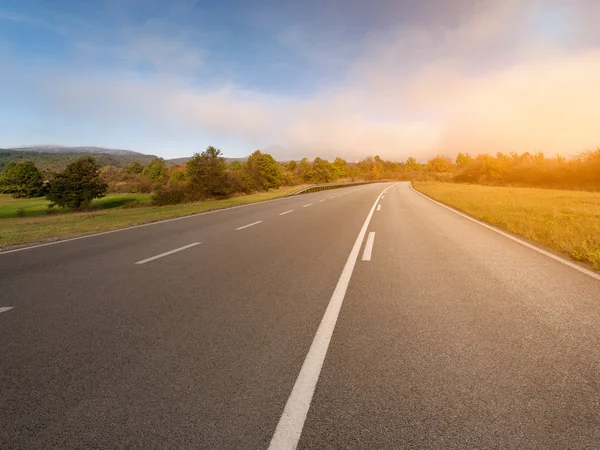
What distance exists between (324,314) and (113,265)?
15.3 ft

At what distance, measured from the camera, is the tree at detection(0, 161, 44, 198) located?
70.1 meters

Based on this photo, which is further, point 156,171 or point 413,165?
point 413,165

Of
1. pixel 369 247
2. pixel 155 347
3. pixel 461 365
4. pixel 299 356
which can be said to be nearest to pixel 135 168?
pixel 369 247

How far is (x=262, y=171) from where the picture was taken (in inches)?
2564

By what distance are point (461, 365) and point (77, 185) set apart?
A: 181ft

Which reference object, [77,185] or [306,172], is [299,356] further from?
[306,172]

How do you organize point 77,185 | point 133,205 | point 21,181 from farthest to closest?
1. point 21,181
2. point 77,185
3. point 133,205

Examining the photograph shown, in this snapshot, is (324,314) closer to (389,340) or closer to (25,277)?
(389,340)

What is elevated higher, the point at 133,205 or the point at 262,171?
the point at 262,171

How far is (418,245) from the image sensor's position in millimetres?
8609

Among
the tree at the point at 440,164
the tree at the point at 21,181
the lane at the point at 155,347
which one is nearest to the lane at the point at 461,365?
the lane at the point at 155,347

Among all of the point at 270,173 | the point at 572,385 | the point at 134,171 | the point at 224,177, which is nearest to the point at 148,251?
the point at 572,385

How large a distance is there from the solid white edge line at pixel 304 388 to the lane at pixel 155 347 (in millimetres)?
73

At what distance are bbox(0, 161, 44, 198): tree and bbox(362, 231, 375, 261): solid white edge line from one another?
80.8m
